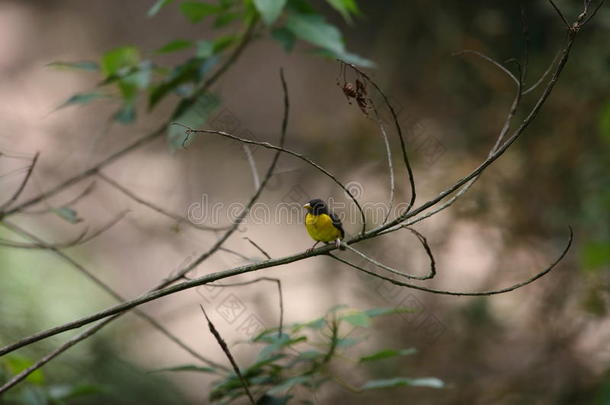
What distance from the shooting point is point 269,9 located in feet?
4.70

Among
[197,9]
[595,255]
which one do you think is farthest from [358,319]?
[595,255]

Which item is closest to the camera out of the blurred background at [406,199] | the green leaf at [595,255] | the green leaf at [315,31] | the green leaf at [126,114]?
the green leaf at [315,31]

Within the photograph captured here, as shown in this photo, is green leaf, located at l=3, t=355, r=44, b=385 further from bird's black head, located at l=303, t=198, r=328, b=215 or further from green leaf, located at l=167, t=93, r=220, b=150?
bird's black head, located at l=303, t=198, r=328, b=215

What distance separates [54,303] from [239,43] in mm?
2527

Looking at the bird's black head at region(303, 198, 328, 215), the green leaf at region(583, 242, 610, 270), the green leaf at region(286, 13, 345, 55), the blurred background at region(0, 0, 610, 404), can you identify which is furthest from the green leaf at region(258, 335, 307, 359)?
the blurred background at region(0, 0, 610, 404)

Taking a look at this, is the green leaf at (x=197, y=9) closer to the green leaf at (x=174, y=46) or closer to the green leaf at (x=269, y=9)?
the green leaf at (x=174, y=46)

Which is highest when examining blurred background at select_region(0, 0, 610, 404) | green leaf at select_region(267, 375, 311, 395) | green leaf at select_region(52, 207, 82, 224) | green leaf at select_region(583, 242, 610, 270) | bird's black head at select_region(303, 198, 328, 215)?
blurred background at select_region(0, 0, 610, 404)

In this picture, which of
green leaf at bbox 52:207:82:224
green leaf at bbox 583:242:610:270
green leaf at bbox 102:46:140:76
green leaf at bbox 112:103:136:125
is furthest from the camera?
green leaf at bbox 583:242:610:270

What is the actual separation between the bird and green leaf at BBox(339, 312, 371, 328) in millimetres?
570

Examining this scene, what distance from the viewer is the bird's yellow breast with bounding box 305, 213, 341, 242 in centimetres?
184

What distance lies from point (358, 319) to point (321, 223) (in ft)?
2.06

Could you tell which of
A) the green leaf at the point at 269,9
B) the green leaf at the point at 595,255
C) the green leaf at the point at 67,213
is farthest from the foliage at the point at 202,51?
the green leaf at the point at 595,255

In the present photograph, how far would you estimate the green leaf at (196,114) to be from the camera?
5.70ft

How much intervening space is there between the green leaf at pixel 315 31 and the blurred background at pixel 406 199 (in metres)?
1.51
